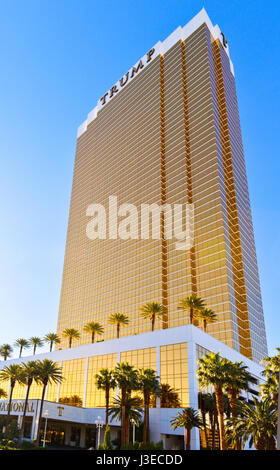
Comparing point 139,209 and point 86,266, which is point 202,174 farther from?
point 86,266

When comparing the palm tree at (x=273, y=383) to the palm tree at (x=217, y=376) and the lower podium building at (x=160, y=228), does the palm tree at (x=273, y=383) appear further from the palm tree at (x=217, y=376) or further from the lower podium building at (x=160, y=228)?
the lower podium building at (x=160, y=228)

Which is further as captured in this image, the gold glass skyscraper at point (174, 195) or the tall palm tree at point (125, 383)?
the gold glass skyscraper at point (174, 195)

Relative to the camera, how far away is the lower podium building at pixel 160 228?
8344cm

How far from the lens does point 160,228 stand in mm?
139750

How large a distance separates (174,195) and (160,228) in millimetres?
14382

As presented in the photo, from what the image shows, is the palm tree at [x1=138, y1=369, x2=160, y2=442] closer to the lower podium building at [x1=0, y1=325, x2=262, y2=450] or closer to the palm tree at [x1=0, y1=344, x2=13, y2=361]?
the lower podium building at [x1=0, y1=325, x2=262, y2=450]

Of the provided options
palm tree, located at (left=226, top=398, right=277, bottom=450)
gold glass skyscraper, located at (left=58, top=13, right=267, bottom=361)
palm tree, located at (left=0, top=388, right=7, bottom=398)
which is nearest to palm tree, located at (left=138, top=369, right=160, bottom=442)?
palm tree, located at (left=226, top=398, right=277, bottom=450)

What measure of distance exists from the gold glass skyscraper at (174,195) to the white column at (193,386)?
45979 millimetres

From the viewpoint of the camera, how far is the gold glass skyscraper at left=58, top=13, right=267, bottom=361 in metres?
121

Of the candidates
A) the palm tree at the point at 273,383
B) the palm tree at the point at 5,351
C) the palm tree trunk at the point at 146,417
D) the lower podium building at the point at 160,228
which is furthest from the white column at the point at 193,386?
the palm tree at the point at 5,351

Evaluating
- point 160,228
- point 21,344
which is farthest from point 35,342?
point 160,228

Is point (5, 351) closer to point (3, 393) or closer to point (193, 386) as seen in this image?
point (3, 393)

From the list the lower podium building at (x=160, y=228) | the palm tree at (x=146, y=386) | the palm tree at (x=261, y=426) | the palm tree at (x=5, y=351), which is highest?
the lower podium building at (x=160, y=228)
